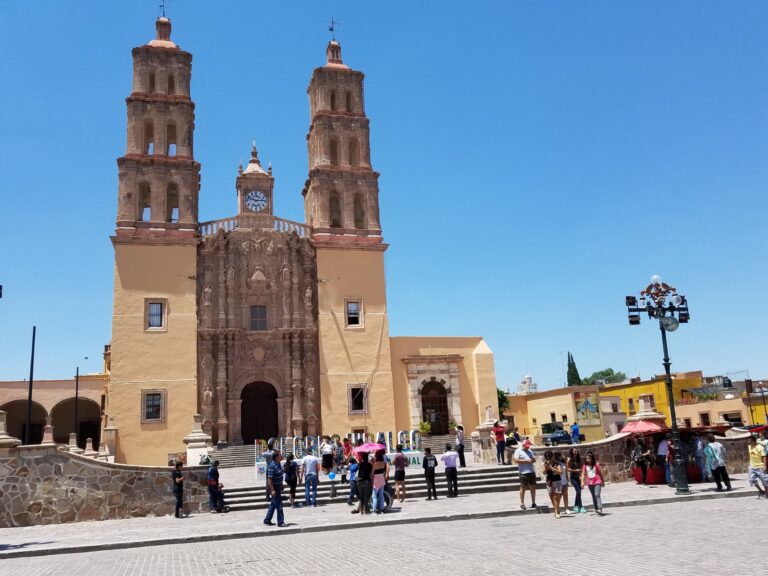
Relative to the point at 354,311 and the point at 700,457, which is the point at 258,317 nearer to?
the point at 354,311

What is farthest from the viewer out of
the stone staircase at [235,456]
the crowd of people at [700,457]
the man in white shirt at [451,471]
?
the stone staircase at [235,456]

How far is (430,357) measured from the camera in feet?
117

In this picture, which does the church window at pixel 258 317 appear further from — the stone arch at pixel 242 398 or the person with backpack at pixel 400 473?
the person with backpack at pixel 400 473

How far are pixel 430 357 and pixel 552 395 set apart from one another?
468 inches

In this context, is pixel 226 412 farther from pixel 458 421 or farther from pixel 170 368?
pixel 458 421

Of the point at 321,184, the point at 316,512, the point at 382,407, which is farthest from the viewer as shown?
the point at 321,184

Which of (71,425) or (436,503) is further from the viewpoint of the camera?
(71,425)

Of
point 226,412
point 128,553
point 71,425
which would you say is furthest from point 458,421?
point 71,425

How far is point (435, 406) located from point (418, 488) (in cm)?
1709

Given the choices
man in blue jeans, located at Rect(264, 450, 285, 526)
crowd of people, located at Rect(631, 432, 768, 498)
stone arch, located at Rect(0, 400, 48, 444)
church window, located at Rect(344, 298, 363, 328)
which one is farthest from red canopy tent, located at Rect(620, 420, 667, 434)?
stone arch, located at Rect(0, 400, 48, 444)

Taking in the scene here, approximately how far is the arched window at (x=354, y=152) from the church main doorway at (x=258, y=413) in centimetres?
1329

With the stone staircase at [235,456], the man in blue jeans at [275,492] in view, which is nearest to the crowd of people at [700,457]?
the man in blue jeans at [275,492]

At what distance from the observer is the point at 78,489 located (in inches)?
639

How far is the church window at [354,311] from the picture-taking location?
35.1 metres
